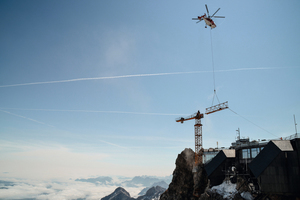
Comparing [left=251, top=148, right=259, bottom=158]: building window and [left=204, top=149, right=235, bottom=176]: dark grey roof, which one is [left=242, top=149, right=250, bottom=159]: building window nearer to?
[left=251, top=148, right=259, bottom=158]: building window

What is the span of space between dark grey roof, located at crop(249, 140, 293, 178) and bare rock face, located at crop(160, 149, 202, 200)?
1854 inches

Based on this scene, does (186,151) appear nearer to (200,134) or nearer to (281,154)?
(200,134)

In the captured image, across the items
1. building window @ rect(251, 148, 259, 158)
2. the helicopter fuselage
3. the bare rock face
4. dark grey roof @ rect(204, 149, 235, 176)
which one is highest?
the helicopter fuselage

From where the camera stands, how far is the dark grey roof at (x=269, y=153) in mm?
45281

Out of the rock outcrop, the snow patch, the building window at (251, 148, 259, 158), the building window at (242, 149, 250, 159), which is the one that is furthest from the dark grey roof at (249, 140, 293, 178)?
the rock outcrop

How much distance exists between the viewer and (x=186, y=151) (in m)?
102

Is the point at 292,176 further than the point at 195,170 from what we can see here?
No

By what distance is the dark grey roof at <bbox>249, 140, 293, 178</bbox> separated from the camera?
4528cm

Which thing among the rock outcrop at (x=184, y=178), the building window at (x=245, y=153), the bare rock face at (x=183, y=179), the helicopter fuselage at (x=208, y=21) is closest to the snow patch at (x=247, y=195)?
the building window at (x=245, y=153)

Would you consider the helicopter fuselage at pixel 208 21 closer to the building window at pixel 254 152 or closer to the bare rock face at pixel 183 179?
the building window at pixel 254 152

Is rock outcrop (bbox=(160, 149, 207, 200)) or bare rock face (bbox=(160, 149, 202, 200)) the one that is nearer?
rock outcrop (bbox=(160, 149, 207, 200))

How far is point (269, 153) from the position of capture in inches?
1875

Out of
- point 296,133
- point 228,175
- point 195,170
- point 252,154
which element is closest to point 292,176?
point 296,133

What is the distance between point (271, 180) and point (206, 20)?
57166 mm
